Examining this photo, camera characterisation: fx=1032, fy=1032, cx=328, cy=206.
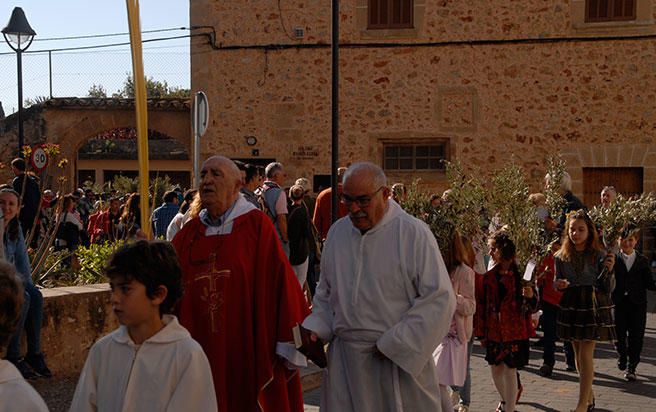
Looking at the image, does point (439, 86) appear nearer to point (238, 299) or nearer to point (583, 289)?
point (583, 289)

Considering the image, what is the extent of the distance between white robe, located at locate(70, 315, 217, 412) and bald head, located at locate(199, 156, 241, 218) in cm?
161

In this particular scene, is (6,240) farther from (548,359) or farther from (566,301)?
(548,359)

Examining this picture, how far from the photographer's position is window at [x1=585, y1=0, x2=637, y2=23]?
64.1 feet

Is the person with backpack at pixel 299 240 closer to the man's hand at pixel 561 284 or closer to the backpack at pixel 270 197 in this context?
the backpack at pixel 270 197

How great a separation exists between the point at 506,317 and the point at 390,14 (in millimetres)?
13517

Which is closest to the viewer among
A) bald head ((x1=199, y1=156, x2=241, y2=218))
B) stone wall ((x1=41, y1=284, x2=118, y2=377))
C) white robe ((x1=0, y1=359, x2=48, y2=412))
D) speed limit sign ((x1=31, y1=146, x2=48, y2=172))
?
white robe ((x1=0, y1=359, x2=48, y2=412))

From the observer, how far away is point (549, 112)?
19781 millimetres

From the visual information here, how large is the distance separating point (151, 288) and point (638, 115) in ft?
56.0

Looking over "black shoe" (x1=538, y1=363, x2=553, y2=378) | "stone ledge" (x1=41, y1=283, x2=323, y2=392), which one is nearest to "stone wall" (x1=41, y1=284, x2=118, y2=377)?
"stone ledge" (x1=41, y1=283, x2=323, y2=392)

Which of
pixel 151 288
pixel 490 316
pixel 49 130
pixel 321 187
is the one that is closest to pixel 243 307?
pixel 151 288

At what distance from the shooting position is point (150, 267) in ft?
12.6

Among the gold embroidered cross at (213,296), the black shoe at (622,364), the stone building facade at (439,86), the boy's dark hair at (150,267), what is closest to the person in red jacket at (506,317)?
the black shoe at (622,364)

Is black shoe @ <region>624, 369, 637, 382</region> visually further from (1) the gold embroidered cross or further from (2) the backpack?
(1) the gold embroidered cross

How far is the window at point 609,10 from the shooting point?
1953 cm
